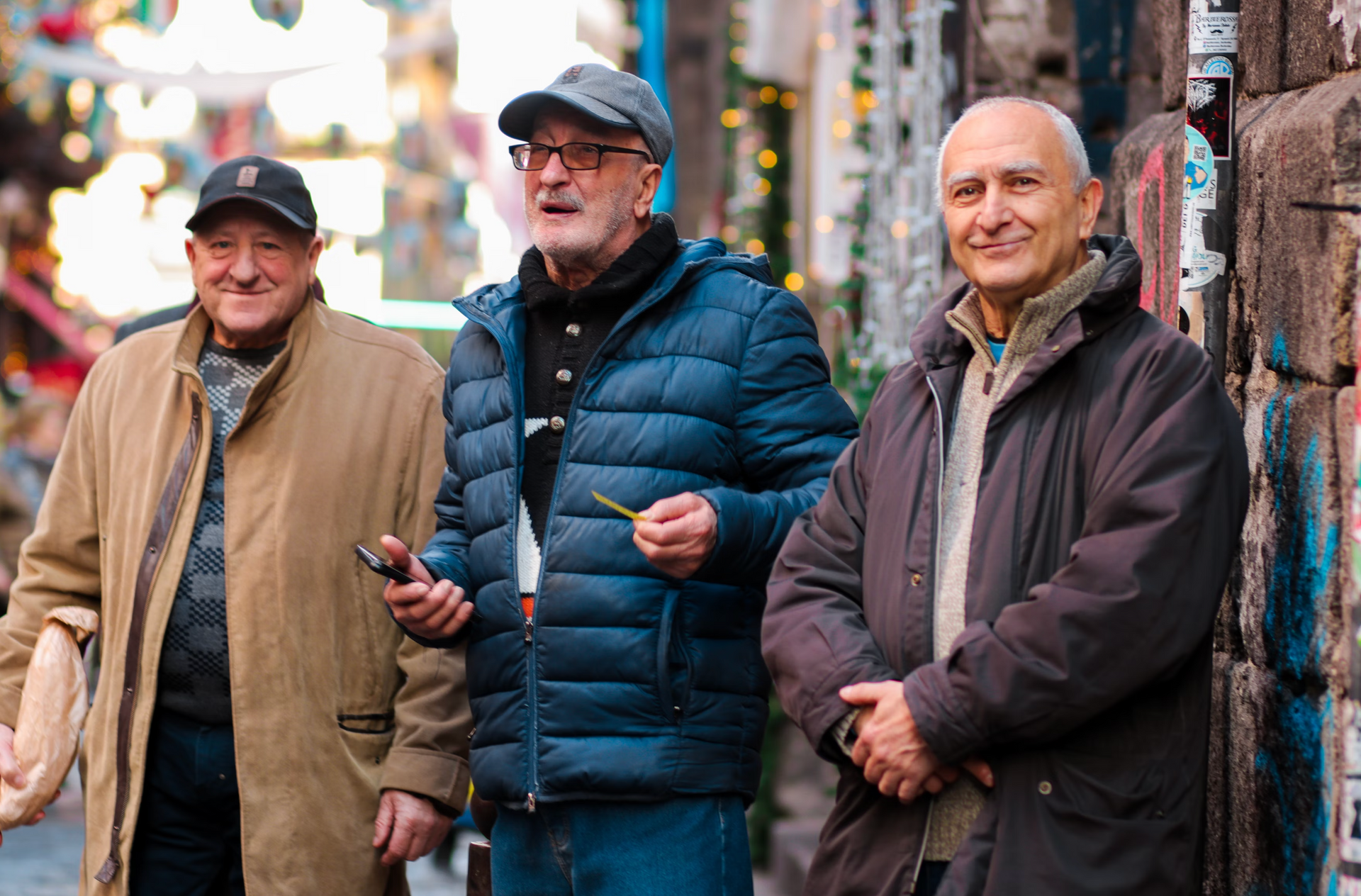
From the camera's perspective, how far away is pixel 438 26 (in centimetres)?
1527

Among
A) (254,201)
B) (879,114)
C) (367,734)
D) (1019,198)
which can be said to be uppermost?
(879,114)

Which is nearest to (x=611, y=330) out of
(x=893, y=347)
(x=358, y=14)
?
(x=893, y=347)

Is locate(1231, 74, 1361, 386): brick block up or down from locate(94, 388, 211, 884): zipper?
up

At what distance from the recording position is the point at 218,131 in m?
22.9

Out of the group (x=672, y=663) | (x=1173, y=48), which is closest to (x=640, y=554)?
(x=672, y=663)

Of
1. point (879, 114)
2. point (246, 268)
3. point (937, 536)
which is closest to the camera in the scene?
point (937, 536)

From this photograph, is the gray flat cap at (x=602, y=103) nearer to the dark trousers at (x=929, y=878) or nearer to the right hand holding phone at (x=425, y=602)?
the right hand holding phone at (x=425, y=602)

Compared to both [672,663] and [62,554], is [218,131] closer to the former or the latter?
[62,554]

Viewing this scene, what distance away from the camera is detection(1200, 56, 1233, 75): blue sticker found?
9.82 ft

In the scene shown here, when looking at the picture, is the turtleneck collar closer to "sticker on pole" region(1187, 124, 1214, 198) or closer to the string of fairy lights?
"sticker on pole" region(1187, 124, 1214, 198)

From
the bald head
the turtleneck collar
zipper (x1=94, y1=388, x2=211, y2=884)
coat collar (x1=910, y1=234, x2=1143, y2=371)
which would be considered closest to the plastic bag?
zipper (x1=94, y1=388, x2=211, y2=884)

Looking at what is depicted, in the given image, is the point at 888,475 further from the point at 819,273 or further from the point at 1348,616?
the point at 819,273

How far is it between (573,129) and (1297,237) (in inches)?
56.6

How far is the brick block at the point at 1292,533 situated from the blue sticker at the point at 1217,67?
59 centimetres
